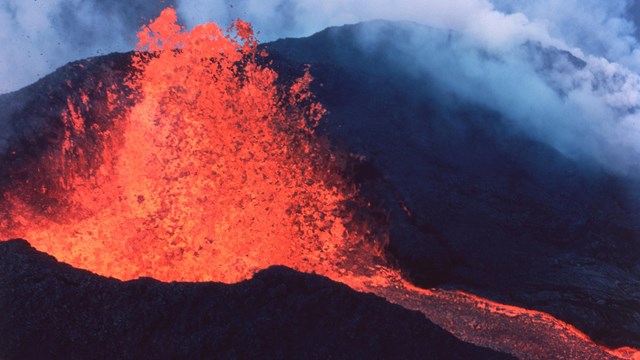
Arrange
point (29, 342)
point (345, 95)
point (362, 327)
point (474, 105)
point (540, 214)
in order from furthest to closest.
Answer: point (474, 105)
point (345, 95)
point (540, 214)
point (362, 327)
point (29, 342)

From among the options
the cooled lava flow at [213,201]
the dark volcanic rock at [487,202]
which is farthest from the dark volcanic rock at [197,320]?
the dark volcanic rock at [487,202]

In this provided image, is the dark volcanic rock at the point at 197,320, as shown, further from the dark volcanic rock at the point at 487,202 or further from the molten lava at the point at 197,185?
the dark volcanic rock at the point at 487,202

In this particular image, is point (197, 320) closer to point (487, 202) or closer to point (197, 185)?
point (197, 185)

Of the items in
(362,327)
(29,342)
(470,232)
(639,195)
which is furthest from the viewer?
(639,195)

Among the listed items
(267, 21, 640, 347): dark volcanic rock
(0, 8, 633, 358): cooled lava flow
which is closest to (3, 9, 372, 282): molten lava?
(0, 8, 633, 358): cooled lava flow

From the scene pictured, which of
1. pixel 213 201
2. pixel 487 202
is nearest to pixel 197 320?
pixel 213 201

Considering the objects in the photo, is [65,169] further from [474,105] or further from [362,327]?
[474,105]

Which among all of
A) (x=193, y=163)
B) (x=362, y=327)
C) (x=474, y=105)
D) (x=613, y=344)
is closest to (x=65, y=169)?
(x=193, y=163)
